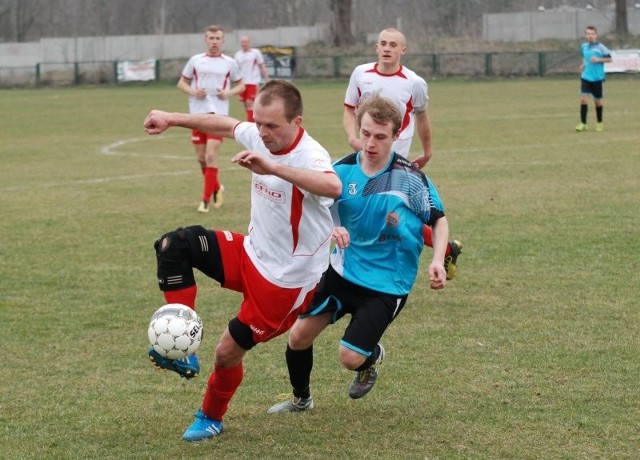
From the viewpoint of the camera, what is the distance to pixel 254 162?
434 cm

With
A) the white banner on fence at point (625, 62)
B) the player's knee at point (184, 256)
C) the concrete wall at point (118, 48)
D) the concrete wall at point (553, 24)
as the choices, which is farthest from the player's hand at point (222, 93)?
the concrete wall at point (118, 48)

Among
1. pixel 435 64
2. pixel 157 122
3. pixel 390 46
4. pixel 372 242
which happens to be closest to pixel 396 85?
pixel 390 46

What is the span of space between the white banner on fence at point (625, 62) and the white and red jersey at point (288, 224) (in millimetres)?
39677

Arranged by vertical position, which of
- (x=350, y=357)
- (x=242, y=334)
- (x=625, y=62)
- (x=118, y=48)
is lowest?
(x=350, y=357)

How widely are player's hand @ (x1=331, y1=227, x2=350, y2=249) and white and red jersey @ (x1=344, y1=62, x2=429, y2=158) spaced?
408 centimetres

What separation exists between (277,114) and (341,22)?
5163cm

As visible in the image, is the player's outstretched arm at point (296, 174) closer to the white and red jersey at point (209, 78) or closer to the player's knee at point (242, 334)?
the player's knee at point (242, 334)

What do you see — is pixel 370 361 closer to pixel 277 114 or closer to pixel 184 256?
pixel 184 256

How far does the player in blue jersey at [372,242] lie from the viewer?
17.3ft

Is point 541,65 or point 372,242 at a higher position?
point 541,65

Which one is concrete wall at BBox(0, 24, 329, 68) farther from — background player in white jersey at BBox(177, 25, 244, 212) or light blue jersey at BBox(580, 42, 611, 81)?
background player in white jersey at BBox(177, 25, 244, 212)

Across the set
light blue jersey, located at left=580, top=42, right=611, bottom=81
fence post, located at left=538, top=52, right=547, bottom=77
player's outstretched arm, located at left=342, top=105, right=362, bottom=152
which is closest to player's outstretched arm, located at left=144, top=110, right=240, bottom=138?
player's outstretched arm, located at left=342, top=105, right=362, bottom=152

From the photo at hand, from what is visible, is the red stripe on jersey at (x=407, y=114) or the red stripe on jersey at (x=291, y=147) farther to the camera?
the red stripe on jersey at (x=407, y=114)

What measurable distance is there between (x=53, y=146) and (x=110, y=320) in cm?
1483
